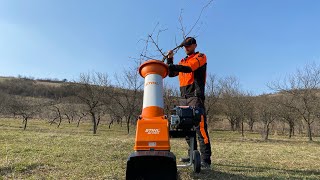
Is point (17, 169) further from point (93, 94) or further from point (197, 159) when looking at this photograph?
point (93, 94)

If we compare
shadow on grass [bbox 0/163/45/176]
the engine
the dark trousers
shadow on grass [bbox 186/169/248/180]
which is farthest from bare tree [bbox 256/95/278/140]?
the engine

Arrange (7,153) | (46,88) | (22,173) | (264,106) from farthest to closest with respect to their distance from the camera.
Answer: (46,88)
(264,106)
(7,153)
(22,173)

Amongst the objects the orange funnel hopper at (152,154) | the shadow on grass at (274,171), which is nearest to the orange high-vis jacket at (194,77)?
the shadow on grass at (274,171)

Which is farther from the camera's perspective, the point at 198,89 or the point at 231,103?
the point at 231,103

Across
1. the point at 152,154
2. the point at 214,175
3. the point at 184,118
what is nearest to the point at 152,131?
the point at 152,154

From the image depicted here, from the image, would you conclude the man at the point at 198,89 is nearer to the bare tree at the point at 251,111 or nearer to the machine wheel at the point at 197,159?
the machine wheel at the point at 197,159

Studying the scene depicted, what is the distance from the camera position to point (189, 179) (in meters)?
5.05

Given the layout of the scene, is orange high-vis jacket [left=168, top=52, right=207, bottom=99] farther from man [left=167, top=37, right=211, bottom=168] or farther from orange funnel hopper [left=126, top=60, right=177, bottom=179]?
orange funnel hopper [left=126, top=60, right=177, bottom=179]

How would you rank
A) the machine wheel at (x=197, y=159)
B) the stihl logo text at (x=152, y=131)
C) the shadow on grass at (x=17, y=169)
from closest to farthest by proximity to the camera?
the stihl logo text at (x=152, y=131)
the machine wheel at (x=197, y=159)
the shadow on grass at (x=17, y=169)

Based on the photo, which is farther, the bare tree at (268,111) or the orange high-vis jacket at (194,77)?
the bare tree at (268,111)

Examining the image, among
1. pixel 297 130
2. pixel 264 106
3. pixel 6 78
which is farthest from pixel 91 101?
pixel 6 78

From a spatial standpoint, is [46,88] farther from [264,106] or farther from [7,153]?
[7,153]

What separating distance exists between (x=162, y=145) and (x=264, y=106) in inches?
1536

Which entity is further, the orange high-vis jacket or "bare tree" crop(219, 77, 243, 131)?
"bare tree" crop(219, 77, 243, 131)
